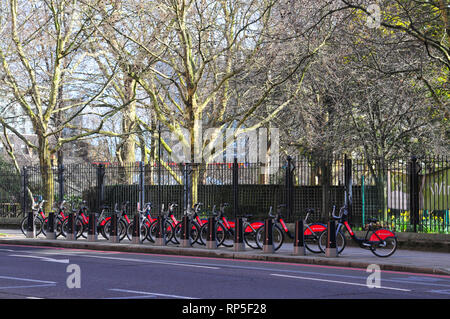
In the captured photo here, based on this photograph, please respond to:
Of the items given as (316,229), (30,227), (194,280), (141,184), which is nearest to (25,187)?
(30,227)

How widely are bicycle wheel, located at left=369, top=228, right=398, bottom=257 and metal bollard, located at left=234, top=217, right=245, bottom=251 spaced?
3330 mm

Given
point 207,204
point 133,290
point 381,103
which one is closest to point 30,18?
point 207,204

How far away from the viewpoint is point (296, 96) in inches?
1217

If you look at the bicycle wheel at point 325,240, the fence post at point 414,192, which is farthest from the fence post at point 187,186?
the fence post at point 414,192

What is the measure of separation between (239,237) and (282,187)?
5.94m

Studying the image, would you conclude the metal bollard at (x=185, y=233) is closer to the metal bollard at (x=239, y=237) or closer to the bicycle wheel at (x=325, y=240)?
the metal bollard at (x=239, y=237)

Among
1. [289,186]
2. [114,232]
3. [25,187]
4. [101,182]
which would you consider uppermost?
[101,182]

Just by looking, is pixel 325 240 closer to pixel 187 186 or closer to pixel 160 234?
pixel 160 234

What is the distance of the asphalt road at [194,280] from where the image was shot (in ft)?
33.3

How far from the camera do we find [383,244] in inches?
664

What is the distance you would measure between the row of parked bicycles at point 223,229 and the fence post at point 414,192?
111cm

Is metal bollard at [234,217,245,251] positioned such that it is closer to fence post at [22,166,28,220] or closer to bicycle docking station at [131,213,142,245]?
bicycle docking station at [131,213,142,245]
